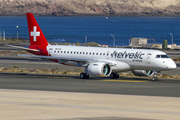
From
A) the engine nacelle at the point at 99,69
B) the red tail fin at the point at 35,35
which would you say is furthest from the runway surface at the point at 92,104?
the red tail fin at the point at 35,35

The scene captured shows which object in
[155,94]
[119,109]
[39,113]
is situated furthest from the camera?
[155,94]

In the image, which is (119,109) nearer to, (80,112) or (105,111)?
(105,111)

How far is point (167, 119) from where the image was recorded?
64.8ft

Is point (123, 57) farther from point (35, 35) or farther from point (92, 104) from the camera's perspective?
point (92, 104)

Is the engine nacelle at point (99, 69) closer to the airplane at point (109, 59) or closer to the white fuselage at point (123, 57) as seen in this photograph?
the airplane at point (109, 59)

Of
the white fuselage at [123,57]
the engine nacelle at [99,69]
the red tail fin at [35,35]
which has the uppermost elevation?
the red tail fin at [35,35]

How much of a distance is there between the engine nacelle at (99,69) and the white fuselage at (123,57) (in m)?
0.78

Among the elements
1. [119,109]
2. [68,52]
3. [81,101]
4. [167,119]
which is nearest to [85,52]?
[68,52]

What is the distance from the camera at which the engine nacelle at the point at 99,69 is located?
43969 millimetres

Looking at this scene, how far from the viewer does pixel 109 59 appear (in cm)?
4622

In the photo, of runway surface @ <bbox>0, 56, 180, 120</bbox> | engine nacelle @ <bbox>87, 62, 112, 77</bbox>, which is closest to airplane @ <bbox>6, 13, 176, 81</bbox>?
engine nacelle @ <bbox>87, 62, 112, 77</bbox>

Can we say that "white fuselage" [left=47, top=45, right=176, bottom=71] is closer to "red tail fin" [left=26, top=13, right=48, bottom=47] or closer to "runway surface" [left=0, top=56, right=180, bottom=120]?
"red tail fin" [left=26, top=13, right=48, bottom=47]

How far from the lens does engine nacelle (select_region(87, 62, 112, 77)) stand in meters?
44.0

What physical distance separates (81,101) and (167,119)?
26.7 ft
